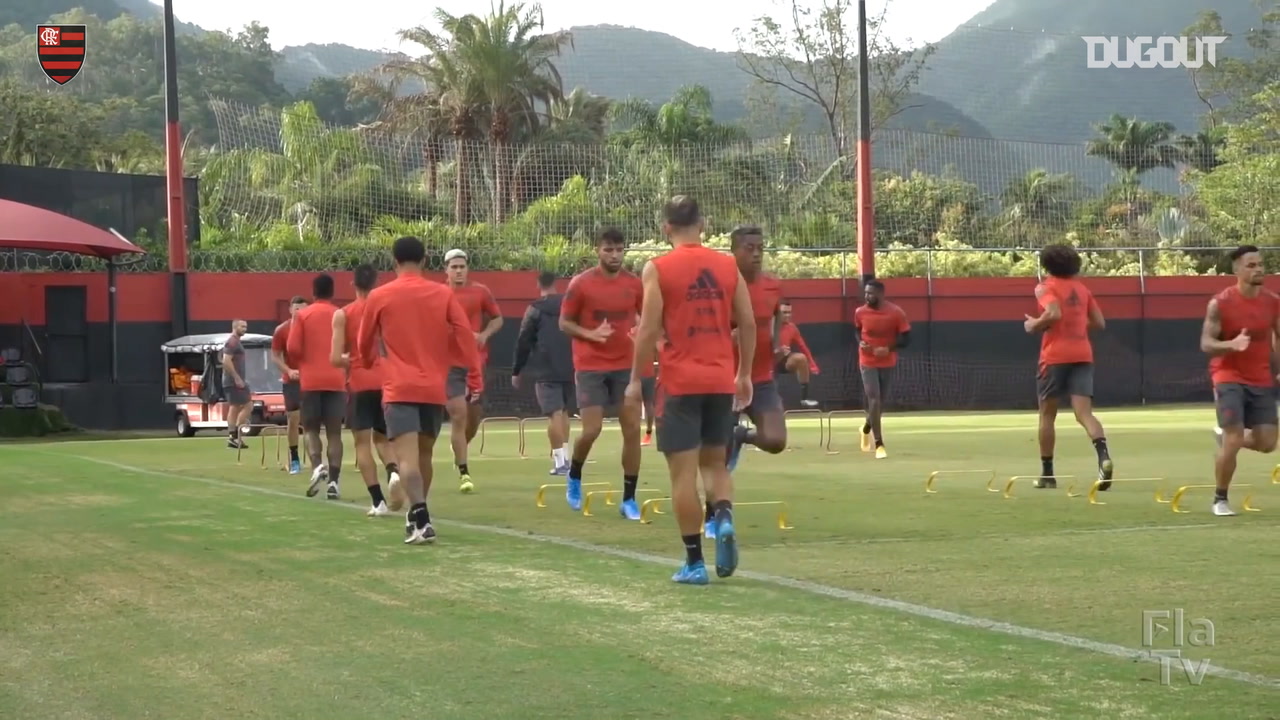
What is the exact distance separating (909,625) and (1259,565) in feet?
9.48

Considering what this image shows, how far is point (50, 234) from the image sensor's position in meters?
32.7

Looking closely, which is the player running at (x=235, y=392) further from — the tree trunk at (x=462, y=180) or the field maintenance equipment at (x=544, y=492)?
the tree trunk at (x=462, y=180)

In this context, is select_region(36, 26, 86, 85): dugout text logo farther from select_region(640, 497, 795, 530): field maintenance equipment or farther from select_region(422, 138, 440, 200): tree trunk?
select_region(640, 497, 795, 530): field maintenance equipment

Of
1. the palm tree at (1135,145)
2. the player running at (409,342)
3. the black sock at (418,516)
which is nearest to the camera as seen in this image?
the black sock at (418,516)

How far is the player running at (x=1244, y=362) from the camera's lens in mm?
12766

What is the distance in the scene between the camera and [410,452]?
1193 centimetres

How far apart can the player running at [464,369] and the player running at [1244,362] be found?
608cm

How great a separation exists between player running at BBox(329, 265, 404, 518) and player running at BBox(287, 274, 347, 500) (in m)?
1.34

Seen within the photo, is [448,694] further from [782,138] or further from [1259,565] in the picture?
[782,138]

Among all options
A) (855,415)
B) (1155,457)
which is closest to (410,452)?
(1155,457)

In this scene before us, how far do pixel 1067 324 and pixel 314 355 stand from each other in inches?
253

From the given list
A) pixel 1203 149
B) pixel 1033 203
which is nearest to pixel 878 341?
pixel 1033 203

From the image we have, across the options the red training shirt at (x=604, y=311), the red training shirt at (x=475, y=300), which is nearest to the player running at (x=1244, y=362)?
the red training shirt at (x=604, y=311)

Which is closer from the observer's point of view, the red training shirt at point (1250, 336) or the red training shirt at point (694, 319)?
the red training shirt at point (694, 319)
